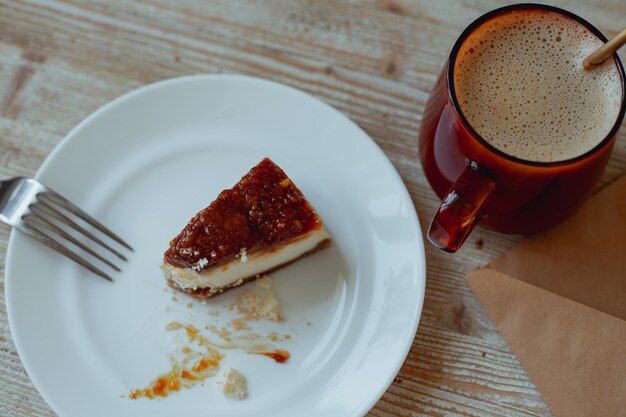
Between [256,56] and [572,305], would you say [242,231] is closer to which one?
[256,56]

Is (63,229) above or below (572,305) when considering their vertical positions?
above

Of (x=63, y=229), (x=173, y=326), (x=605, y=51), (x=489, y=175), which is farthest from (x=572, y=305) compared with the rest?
(x=63, y=229)

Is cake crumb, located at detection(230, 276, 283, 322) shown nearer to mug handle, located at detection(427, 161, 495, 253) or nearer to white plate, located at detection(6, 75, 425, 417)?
white plate, located at detection(6, 75, 425, 417)

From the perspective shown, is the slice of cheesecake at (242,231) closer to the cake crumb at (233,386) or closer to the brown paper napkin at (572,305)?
the cake crumb at (233,386)

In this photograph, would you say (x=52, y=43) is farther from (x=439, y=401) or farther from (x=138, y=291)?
(x=439, y=401)

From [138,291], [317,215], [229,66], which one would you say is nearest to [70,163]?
[138,291]

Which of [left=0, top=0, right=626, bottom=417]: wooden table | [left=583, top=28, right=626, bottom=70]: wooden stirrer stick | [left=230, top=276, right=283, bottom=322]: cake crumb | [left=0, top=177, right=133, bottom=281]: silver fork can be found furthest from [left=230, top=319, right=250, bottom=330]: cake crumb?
[left=583, top=28, right=626, bottom=70]: wooden stirrer stick
